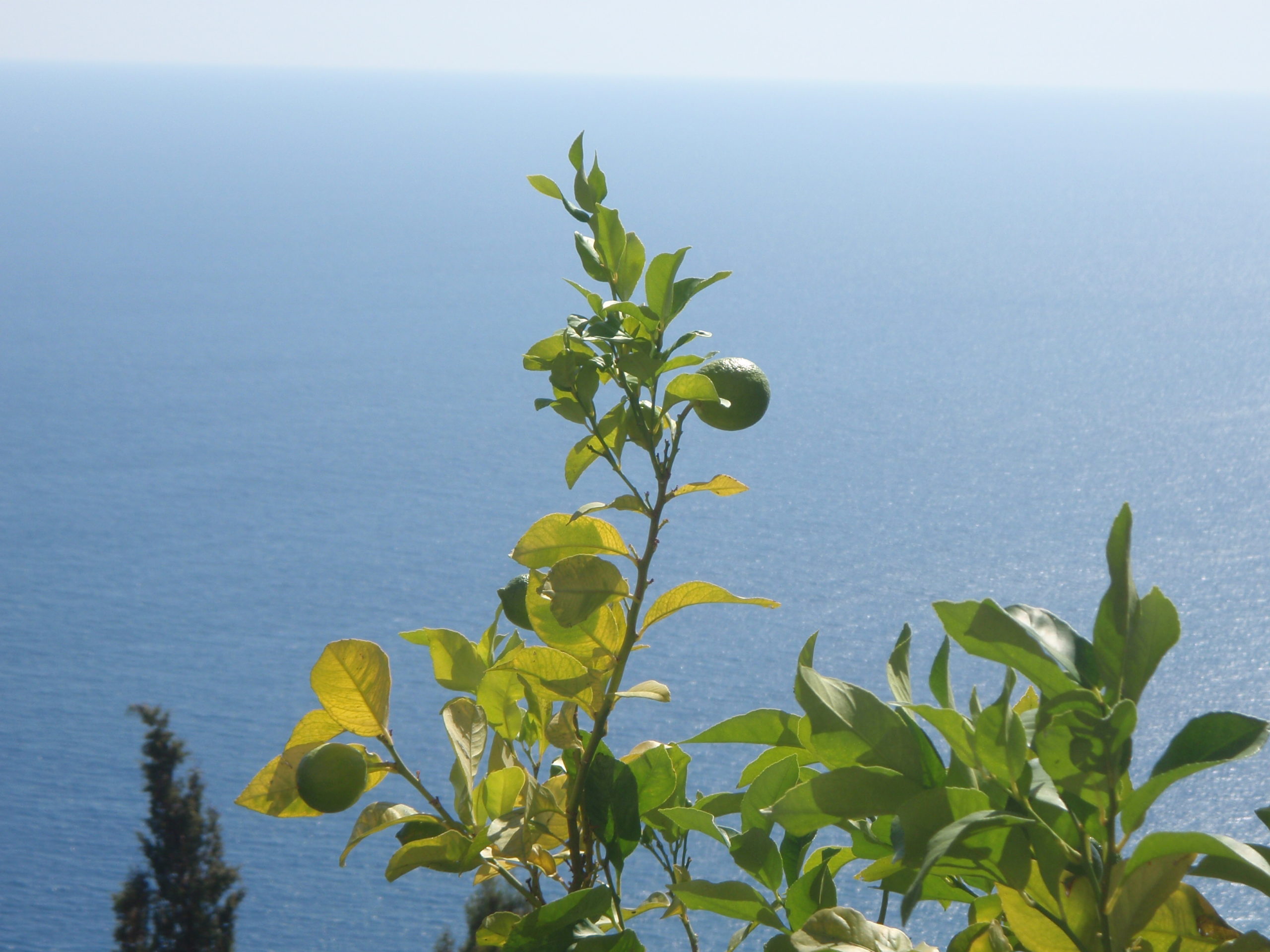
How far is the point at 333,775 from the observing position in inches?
17.4

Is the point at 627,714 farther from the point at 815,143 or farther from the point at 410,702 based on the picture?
the point at 815,143

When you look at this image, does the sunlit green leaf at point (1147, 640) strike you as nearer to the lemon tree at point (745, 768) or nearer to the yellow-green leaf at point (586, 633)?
the lemon tree at point (745, 768)

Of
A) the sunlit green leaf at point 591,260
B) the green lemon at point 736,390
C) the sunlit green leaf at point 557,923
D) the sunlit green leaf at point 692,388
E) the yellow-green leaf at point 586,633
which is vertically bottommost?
the sunlit green leaf at point 557,923

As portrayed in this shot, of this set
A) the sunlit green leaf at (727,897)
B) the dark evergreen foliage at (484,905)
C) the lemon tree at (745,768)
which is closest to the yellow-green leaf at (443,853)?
the lemon tree at (745,768)

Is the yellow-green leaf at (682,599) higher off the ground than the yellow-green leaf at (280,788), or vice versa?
the yellow-green leaf at (682,599)

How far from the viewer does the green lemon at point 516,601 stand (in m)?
0.56

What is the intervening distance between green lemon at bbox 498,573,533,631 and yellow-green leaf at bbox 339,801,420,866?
0.11 meters

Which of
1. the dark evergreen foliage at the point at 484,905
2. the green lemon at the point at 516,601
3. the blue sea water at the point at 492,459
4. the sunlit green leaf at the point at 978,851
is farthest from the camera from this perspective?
the blue sea water at the point at 492,459

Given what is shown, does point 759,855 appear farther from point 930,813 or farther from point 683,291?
point 683,291

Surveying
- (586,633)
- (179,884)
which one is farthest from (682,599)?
(179,884)

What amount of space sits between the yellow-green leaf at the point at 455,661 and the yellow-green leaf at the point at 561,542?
0.07 meters

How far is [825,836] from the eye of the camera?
17.0 meters

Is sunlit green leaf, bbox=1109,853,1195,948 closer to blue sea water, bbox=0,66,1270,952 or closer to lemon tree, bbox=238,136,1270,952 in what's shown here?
lemon tree, bbox=238,136,1270,952

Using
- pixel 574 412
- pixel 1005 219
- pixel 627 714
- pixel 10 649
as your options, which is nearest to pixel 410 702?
pixel 627 714
